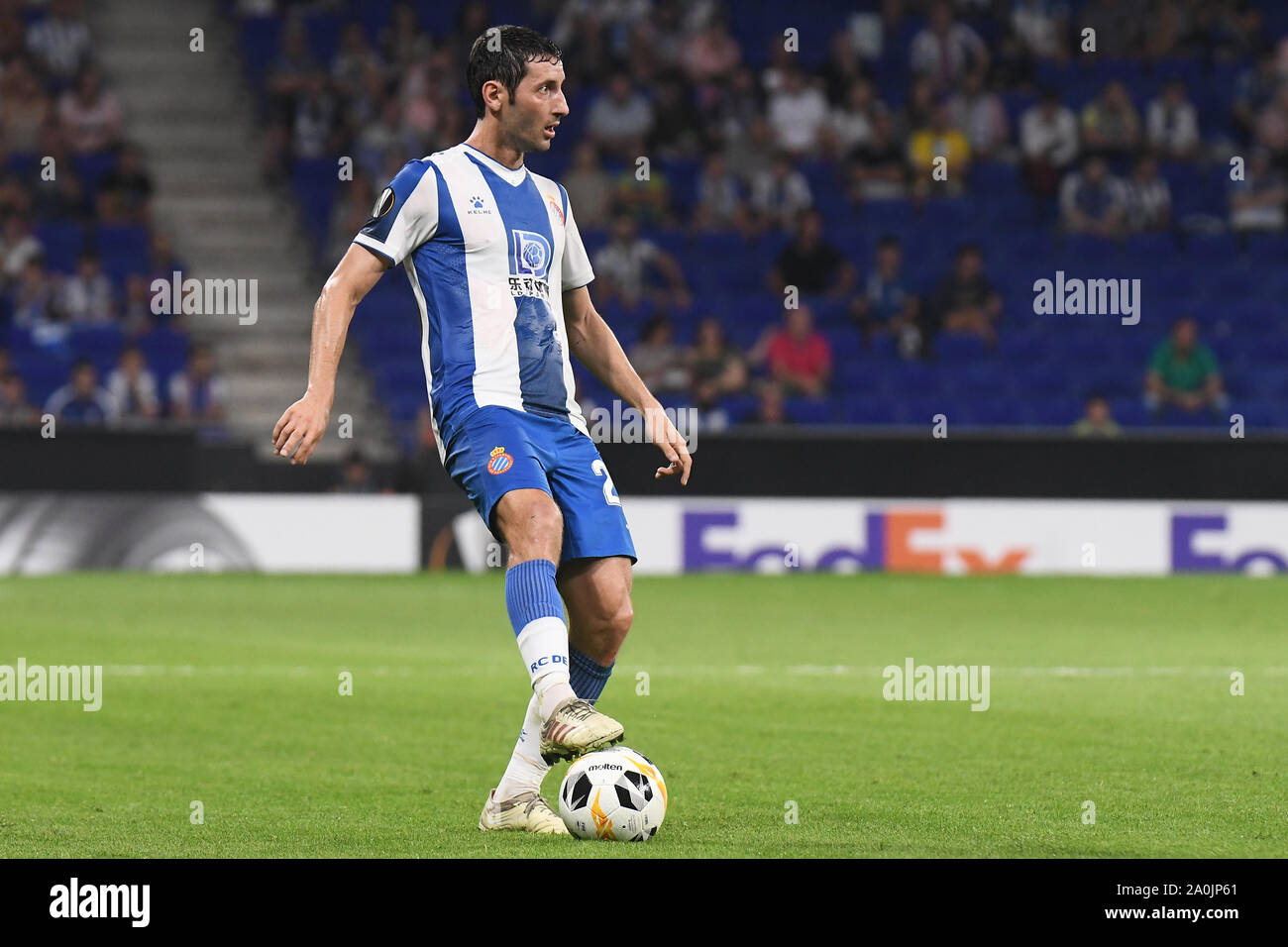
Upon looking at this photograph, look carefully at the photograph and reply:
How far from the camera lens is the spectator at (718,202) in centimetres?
2066

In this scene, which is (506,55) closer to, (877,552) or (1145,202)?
(877,552)

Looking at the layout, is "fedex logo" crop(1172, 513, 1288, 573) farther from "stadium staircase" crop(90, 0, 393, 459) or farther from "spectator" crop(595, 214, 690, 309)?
"stadium staircase" crop(90, 0, 393, 459)

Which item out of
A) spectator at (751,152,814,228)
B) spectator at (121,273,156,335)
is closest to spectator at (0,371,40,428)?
spectator at (121,273,156,335)

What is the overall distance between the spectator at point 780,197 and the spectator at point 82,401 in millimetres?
7168

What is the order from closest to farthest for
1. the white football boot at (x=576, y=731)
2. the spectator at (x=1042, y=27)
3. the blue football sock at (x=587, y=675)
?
the white football boot at (x=576, y=731) → the blue football sock at (x=587, y=675) → the spectator at (x=1042, y=27)

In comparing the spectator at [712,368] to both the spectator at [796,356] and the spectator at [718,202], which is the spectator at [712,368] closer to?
the spectator at [796,356]

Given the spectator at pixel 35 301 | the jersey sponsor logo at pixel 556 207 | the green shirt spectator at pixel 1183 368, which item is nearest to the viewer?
the jersey sponsor logo at pixel 556 207

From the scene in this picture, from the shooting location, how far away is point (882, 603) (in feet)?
45.9

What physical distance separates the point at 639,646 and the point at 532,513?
5901 millimetres

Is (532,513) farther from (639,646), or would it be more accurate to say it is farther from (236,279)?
(236,279)

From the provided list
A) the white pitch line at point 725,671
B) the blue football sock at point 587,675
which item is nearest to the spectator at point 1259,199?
the white pitch line at point 725,671

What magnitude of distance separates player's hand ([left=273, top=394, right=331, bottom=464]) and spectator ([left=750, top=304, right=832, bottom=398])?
521 inches

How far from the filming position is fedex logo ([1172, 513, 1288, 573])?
54.0 feet

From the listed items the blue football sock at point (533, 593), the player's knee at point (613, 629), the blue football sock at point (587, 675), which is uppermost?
the blue football sock at point (533, 593)
